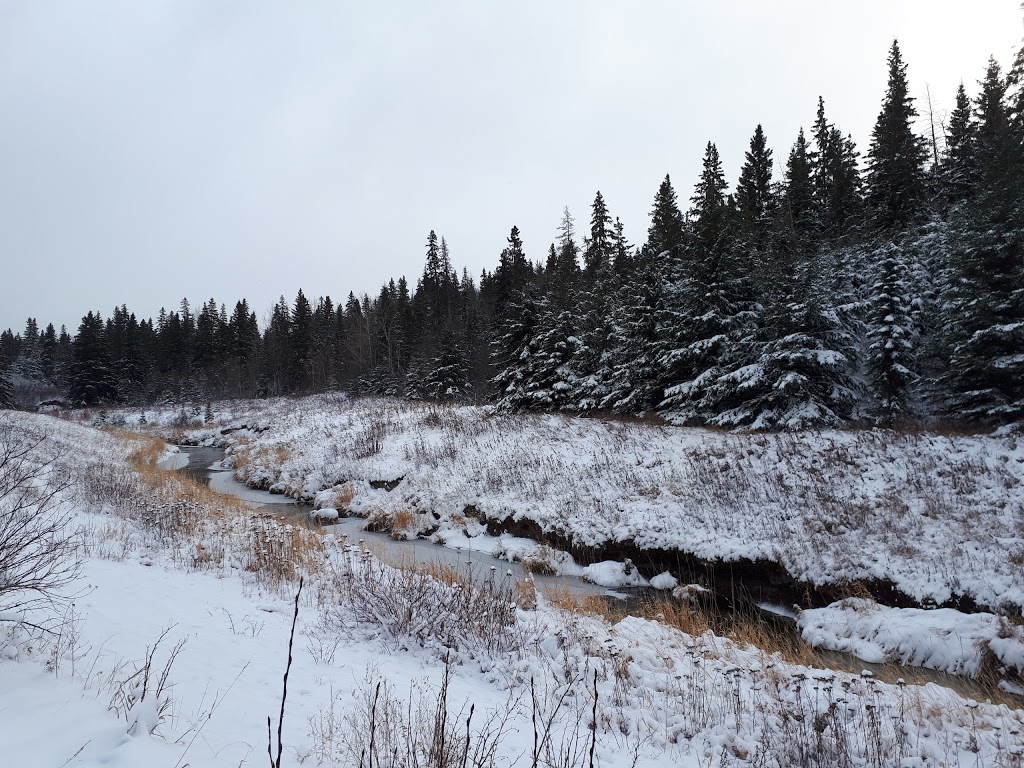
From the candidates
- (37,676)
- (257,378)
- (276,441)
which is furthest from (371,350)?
(37,676)

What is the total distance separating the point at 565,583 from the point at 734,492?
4409 mm

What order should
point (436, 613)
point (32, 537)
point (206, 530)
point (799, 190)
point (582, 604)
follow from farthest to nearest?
point (799, 190)
point (206, 530)
point (582, 604)
point (436, 613)
point (32, 537)

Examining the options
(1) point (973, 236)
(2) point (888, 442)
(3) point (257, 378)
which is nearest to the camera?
(2) point (888, 442)

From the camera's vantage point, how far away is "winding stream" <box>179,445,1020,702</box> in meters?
5.88

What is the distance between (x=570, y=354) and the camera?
74.1 ft

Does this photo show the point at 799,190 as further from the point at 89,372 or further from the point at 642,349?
the point at 89,372

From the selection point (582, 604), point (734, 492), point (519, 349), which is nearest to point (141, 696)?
point (582, 604)

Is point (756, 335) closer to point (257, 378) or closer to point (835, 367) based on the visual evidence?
point (835, 367)

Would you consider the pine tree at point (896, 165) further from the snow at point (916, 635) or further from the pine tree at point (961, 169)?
the snow at point (916, 635)

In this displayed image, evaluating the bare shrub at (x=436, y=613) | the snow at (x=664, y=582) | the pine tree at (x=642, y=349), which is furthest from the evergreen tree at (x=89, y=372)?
the snow at (x=664, y=582)

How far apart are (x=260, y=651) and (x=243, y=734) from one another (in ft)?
6.36

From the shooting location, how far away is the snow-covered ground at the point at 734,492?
7.99 m

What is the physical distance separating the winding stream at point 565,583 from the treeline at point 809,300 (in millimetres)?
7831

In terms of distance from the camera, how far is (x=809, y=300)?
14648mm
